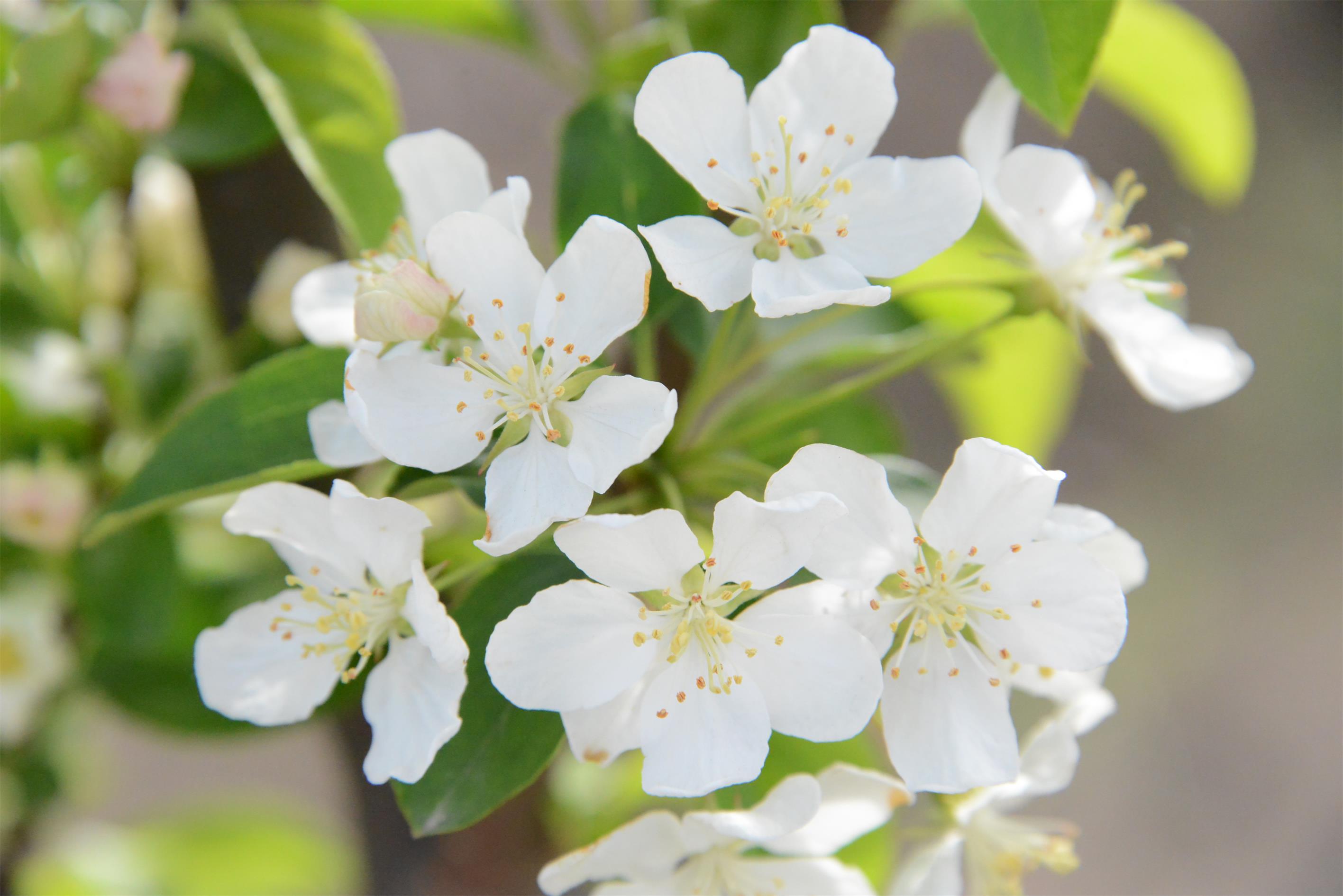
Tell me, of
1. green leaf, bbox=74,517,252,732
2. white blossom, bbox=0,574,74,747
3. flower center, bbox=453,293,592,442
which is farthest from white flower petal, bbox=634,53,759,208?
white blossom, bbox=0,574,74,747

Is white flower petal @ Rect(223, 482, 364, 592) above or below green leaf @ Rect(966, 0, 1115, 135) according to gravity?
below

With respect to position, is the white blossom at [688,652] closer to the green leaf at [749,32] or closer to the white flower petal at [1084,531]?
the white flower petal at [1084,531]

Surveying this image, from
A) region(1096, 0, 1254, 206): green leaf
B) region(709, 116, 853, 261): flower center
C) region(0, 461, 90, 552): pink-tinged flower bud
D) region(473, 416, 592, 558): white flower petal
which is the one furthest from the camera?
region(1096, 0, 1254, 206): green leaf

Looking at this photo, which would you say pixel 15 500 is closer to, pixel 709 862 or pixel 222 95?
pixel 222 95

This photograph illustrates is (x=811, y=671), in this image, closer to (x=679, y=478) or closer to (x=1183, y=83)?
(x=679, y=478)

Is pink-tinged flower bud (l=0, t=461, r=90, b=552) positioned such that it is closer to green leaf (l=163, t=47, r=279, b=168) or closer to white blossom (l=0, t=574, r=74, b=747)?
white blossom (l=0, t=574, r=74, b=747)

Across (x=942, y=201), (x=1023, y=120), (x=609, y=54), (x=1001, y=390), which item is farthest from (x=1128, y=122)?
(x=942, y=201)

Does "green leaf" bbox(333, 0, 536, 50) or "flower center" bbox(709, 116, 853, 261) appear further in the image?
"green leaf" bbox(333, 0, 536, 50)
